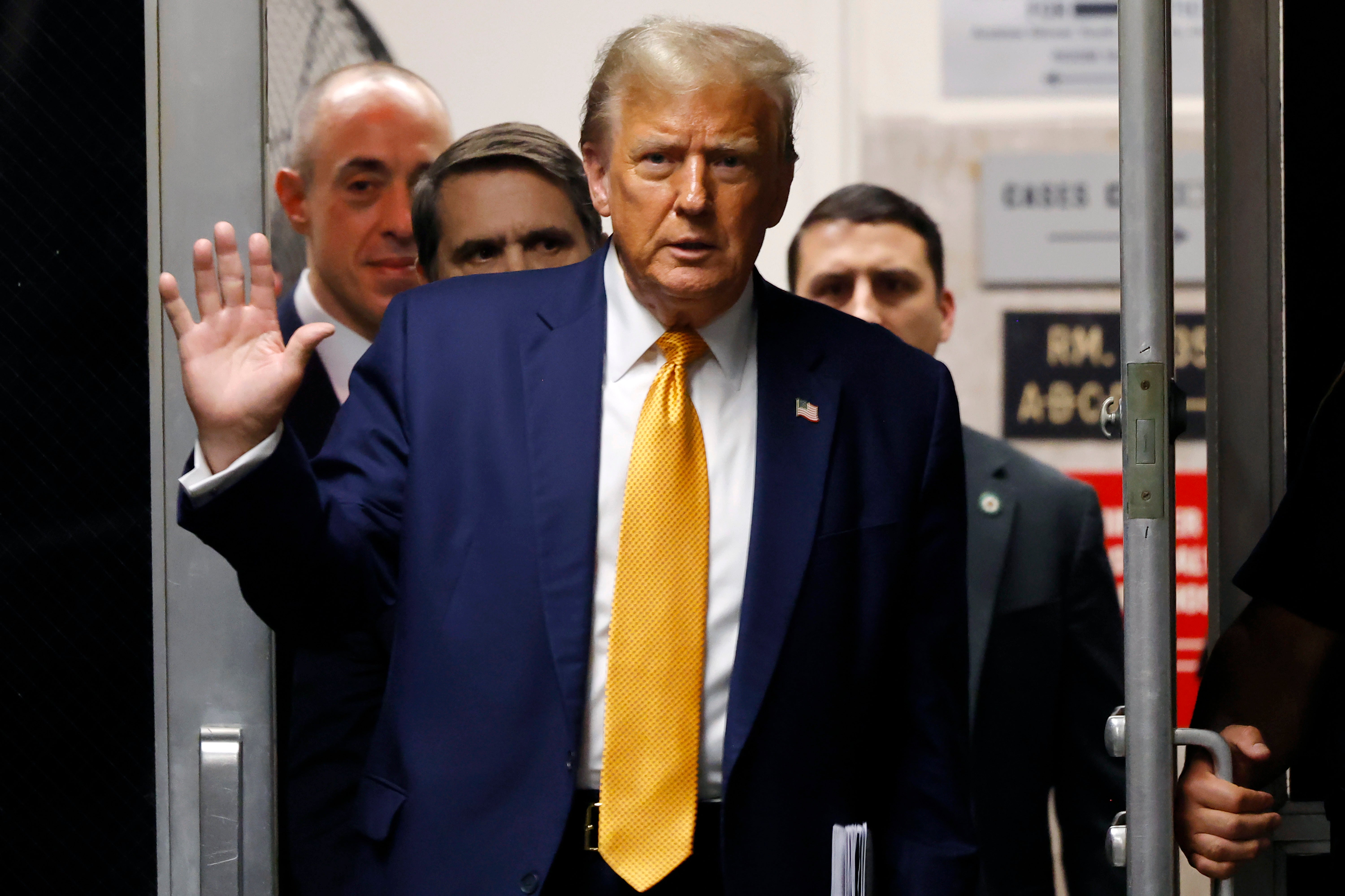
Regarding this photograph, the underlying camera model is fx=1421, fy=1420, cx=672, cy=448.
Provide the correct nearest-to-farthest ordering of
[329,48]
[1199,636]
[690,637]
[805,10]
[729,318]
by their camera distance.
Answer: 1. [690,637]
2. [729,318]
3. [329,48]
4. [805,10]
5. [1199,636]

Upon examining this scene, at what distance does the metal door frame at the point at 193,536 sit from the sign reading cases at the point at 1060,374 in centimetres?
167

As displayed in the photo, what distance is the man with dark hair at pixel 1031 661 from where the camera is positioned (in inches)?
94.4

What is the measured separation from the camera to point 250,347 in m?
1.44

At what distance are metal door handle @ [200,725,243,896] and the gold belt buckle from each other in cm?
47

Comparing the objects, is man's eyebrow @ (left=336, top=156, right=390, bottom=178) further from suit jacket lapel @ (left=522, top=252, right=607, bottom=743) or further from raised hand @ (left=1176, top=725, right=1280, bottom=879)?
raised hand @ (left=1176, top=725, right=1280, bottom=879)

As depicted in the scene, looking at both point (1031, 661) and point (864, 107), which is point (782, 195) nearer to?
point (1031, 661)

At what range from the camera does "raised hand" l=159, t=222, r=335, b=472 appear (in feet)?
4.55

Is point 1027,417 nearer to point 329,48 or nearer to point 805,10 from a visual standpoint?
point 805,10

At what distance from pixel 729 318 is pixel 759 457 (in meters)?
0.19

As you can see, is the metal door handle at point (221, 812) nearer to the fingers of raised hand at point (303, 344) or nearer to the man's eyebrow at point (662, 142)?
the fingers of raised hand at point (303, 344)

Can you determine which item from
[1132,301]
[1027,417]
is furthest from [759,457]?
[1027,417]

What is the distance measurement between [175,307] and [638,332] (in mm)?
531

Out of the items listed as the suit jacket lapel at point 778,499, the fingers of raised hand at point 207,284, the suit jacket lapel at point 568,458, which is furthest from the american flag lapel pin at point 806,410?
the fingers of raised hand at point 207,284

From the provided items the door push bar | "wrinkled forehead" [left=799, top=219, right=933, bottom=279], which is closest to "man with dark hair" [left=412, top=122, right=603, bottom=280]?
"wrinkled forehead" [left=799, top=219, right=933, bottom=279]
